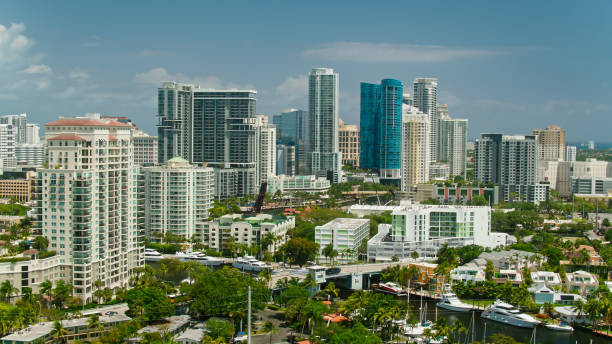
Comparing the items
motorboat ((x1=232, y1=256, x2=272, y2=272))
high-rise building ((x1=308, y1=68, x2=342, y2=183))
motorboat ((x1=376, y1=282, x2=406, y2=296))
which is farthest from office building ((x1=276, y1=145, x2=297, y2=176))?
motorboat ((x1=376, y1=282, x2=406, y2=296))

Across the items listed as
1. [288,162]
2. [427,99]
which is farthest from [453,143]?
[288,162]

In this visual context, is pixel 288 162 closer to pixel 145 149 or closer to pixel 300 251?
pixel 145 149

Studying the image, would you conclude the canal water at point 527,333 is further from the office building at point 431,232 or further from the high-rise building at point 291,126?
the high-rise building at point 291,126

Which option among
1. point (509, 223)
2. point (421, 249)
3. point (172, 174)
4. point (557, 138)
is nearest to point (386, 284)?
point (421, 249)

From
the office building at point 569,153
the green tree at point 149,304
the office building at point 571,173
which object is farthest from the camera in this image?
the office building at point 569,153

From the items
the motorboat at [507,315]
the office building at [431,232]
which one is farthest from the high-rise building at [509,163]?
the motorboat at [507,315]
